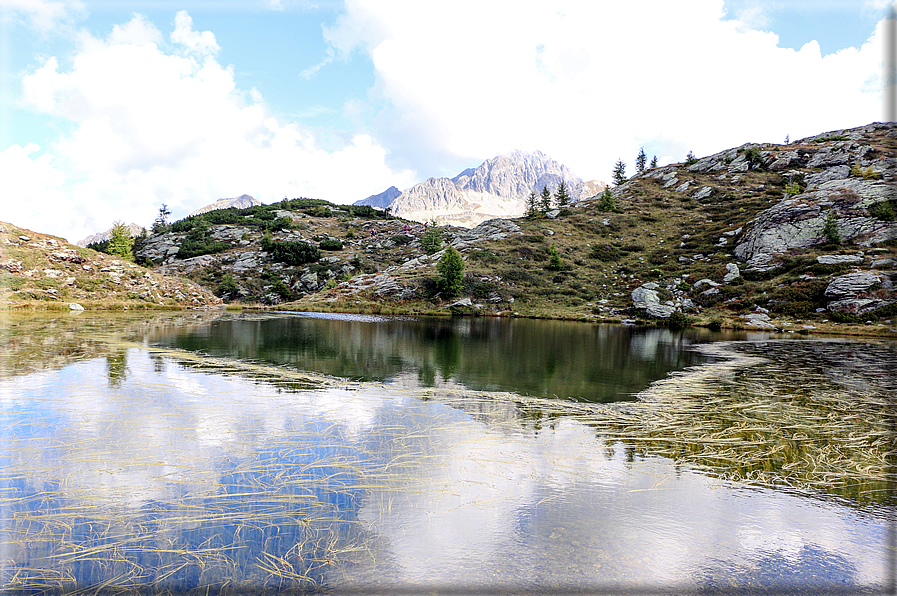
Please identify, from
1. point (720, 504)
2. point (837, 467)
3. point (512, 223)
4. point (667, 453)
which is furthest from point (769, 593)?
point (512, 223)

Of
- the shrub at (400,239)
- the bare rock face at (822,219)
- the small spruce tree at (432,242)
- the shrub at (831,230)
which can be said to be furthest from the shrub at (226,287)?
the shrub at (831,230)

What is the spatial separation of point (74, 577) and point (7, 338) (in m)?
25.7

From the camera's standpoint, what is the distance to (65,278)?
4506 centimetres

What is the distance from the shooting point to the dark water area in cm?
1705

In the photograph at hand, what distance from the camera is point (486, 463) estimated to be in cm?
872

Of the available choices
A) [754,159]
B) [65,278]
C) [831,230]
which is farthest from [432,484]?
[754,159]

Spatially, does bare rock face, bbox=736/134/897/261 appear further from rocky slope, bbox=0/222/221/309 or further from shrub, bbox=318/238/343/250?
rocky slope, bbox=0/222/221/309

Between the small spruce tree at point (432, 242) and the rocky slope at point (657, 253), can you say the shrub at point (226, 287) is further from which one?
the small spruce tree at point (432, 242)

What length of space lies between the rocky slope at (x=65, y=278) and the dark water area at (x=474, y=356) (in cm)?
2318

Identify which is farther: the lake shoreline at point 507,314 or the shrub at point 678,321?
the shrub at point 678,321

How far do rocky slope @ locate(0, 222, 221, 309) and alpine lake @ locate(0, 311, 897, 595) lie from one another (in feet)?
109

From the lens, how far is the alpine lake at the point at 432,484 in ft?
17.2

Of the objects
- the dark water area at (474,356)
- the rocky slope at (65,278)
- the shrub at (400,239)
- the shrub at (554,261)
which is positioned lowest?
the dark water area at (474,356)

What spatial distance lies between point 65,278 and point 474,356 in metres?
48.1
